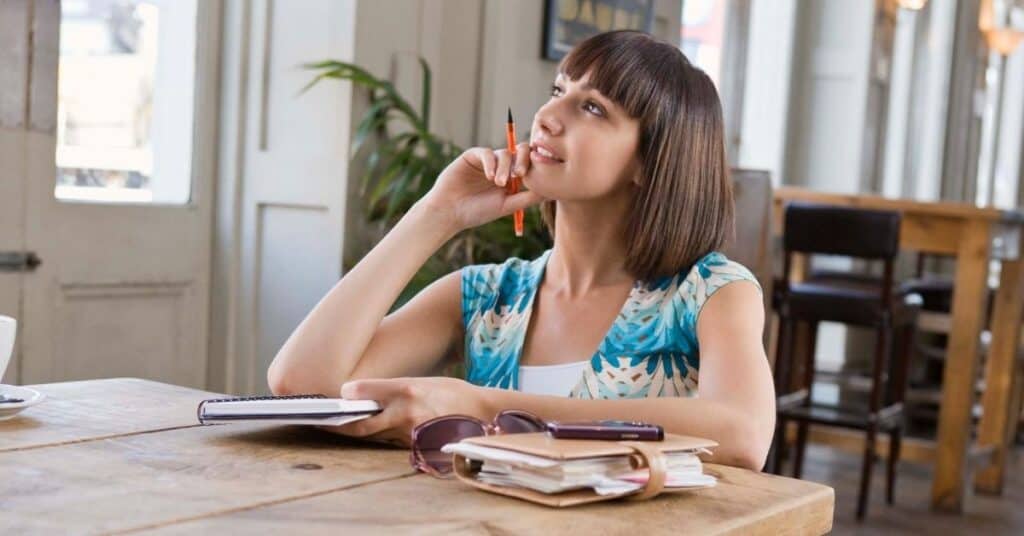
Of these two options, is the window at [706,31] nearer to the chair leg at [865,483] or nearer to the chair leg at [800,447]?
the chair leg at [800,447]

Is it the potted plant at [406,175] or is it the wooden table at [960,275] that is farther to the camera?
the wooden table at [960,275]

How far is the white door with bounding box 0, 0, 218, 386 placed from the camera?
2.78 m

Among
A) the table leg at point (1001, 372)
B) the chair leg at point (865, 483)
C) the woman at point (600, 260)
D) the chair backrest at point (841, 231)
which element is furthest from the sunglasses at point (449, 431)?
the table leg at point (1001, 372)

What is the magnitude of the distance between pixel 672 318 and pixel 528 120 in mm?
2426

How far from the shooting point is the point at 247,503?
102cm

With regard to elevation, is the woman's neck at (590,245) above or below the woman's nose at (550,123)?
below

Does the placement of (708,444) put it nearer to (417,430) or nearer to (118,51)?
(417,430)

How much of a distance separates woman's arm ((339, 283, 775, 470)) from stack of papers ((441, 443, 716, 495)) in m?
0.18

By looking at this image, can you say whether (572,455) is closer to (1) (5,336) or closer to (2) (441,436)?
(2) (441,436)

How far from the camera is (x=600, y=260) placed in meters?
1.70

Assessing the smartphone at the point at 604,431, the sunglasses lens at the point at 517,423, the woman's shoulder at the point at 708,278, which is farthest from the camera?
Answer: the woman's shoulder at the point at 708,278

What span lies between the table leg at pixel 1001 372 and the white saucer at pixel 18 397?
13.2ft

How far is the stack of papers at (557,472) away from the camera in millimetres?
1050

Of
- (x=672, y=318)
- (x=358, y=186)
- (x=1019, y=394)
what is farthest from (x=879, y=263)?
(x=672, y=318)
